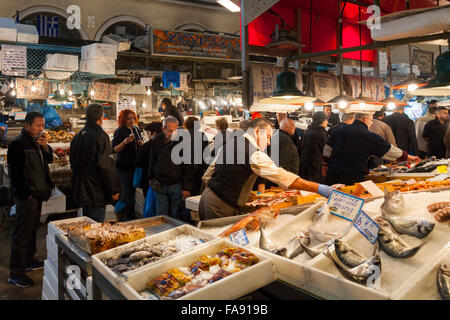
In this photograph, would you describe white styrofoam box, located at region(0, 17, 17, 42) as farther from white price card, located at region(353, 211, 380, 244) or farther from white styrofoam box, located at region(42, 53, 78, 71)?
white price card, located at region(353, 211, 380, 244)

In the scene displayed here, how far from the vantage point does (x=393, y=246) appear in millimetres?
1841

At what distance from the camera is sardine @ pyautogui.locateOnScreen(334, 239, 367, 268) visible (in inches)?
70.0

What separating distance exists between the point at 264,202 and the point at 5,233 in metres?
4.74

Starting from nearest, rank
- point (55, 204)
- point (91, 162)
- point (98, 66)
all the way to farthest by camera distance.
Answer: point (91, 162) < point (55, 204) < point (98, 66)

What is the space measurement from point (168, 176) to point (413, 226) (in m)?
3.33

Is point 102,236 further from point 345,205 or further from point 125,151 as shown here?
point 125,151

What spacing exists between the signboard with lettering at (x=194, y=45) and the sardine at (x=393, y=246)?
10.7 m

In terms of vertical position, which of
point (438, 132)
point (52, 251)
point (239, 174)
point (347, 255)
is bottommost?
point (52, 251)

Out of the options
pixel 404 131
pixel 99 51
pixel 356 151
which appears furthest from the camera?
pixel 404 131

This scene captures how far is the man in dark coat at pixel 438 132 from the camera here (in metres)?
7.77

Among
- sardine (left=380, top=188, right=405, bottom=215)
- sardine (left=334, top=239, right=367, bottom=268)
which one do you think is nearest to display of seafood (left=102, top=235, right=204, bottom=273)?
sardine (left=334, top=239, right=367, bottom=268)

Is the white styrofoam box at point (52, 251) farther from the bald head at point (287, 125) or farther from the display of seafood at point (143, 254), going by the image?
the bald head at point (287, 125)

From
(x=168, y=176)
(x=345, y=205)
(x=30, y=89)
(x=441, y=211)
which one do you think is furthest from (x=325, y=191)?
(x=30, y=89)

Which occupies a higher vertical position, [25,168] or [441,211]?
[25,168]
